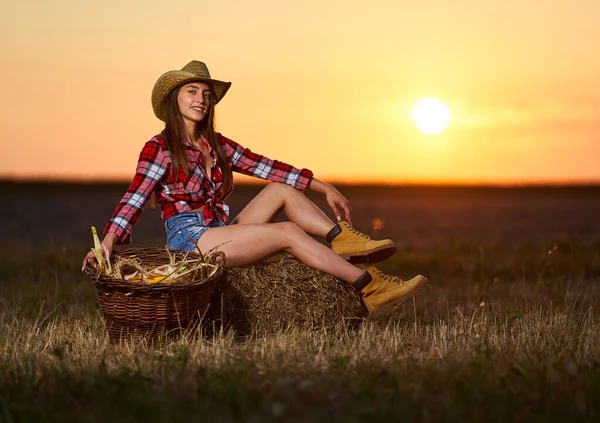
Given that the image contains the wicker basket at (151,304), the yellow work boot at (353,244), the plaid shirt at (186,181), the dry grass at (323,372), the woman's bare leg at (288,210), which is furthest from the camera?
the woman's bare leg at (288,210)

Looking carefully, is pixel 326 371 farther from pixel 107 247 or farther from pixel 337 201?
pixel 337 201

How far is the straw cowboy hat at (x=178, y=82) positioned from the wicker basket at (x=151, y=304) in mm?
1344

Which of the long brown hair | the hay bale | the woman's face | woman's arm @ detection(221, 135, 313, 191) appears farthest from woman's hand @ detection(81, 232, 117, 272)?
woman's arm @ detection(221, 135, 313, 191)

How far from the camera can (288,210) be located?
24.1 ft

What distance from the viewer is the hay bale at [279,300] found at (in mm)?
7031

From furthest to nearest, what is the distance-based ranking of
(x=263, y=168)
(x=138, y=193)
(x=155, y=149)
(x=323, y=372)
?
1. (x=263, y=168)
2. (x=155, y=149)
3. (x=138, y=193)
4. (x=323, y=372)

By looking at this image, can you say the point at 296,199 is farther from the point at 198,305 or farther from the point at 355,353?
the point at 355,353

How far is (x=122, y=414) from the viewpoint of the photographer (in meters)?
4.55

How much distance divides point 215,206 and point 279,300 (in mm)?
865

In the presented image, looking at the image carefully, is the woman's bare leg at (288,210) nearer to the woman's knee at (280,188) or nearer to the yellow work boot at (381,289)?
the woman's knee at (280,188)

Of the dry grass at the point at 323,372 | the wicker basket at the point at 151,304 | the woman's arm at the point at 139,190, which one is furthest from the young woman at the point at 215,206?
the dry grass at the point at 323,372

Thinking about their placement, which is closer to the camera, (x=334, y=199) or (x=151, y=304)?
(x=151, y=304)

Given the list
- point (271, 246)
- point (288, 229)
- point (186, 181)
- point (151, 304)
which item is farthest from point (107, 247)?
point (288, 229)

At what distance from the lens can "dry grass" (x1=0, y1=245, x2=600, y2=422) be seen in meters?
4.57
